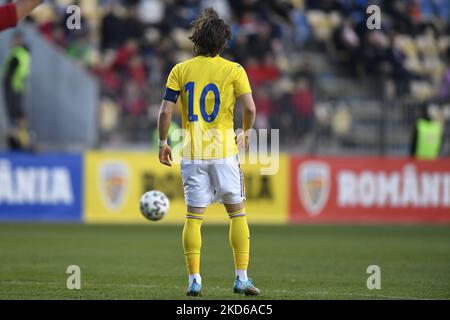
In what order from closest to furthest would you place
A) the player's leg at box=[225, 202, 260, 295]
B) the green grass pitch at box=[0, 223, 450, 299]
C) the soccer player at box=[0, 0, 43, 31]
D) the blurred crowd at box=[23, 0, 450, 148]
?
the soccer player at box=[0, 0, 43, 31] → the player's leg at box=[225, 202, 260, 295] → the green grass pitch at box=[0, 223, 450, 299] → the blurred crowd at box=[23, 0, 450, 148]

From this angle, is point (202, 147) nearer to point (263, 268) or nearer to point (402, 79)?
point (263, 268)

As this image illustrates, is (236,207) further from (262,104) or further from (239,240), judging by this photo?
(262,104)

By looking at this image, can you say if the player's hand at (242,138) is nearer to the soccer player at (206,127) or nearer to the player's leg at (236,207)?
the soccer player at (206,127)

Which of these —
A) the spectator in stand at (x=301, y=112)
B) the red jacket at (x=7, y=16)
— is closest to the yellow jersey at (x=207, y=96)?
the red jacket at (x=7, y=16)

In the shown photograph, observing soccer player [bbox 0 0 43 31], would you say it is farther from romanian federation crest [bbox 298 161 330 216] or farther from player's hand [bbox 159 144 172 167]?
romanian federation crest [bbox 298 161 330 216]

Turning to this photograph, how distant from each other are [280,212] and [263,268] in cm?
910

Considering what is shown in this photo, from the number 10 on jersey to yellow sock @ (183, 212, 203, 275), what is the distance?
870mm

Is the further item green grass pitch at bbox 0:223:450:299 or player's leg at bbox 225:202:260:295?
green grass pitch at bbox 0:223:450:299

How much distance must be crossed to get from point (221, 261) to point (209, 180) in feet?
12.7

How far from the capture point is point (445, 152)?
22609 millimetres

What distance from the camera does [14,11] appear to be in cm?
786

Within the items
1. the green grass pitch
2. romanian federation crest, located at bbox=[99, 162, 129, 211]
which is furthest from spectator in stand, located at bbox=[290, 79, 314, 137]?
romanian federation crest, located at bbox=[99, 162, 129, 211]

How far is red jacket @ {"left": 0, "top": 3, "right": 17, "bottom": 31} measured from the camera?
25.9ft
